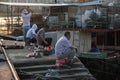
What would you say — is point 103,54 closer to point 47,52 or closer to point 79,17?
point 47,52

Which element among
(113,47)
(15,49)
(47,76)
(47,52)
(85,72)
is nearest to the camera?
(47,76)

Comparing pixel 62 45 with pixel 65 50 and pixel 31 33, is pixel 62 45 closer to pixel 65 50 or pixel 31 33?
pixel 65 50

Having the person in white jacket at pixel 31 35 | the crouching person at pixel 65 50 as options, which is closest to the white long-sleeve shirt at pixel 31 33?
the person in white jacket at pixel 31 35

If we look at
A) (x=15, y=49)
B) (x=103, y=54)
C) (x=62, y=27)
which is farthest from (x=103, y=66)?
(x=62, y=27)

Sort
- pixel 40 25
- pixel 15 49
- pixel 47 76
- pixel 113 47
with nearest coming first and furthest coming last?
pixel 47 76 → pixel 15 49 → pixel 113 47 → pixel 40 25

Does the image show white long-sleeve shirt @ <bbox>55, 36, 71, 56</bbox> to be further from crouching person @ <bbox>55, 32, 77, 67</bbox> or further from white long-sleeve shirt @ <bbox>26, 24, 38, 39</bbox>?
white long-sleeve shirt @ <bbox>26, 24, 38, 39</bbox>

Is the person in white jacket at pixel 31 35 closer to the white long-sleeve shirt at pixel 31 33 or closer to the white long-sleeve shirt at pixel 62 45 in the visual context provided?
the white long-sleeve shirt at pixel 31 33

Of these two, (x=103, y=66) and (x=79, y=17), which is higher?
(x=79, y=17)

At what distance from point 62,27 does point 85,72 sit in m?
15.8

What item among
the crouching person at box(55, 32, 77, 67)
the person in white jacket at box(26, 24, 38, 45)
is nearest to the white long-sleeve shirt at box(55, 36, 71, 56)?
the crouching person at box(55, 32, 77, 67)

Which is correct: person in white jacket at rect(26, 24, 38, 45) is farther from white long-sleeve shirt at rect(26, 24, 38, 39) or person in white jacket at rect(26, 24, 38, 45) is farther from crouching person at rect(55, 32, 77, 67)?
crouching person at rect(55, 32, 77, 67)

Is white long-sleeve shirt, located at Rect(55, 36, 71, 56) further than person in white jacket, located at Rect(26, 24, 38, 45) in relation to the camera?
No

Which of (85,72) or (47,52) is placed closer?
(85,72)

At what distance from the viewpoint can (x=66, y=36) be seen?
1262 cm
